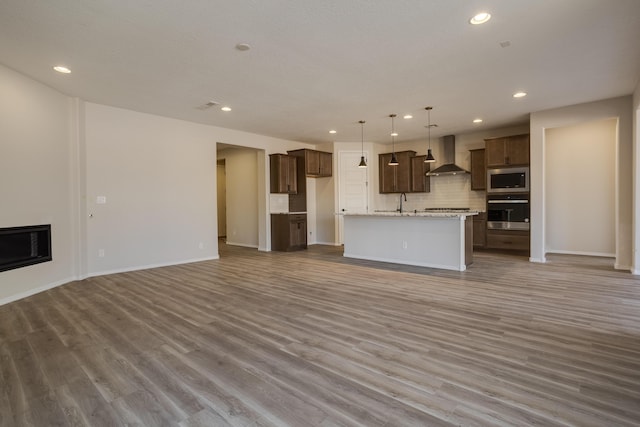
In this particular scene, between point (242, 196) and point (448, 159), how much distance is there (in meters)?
5.47

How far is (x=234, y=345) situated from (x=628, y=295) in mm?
4580

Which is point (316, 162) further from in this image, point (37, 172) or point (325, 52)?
point (37, 172)

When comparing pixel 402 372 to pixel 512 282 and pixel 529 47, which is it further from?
pixel 529 47

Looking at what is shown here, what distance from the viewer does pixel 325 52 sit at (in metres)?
3.50

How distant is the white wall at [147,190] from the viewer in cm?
528

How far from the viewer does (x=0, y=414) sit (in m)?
1.79

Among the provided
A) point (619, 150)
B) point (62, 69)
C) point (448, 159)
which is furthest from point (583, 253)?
point (62, 69)

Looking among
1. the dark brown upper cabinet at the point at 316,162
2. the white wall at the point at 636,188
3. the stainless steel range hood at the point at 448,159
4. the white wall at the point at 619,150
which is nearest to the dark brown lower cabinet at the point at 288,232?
the dark brown upper cabinet at the point at 316,162

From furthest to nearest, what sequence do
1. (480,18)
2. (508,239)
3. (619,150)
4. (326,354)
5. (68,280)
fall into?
(508,239) → (619,150) → (68,280) → (480,18) → (326,354)

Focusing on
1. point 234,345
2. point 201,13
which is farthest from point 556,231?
point 201,13

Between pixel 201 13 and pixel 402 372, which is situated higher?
pixel 201 13

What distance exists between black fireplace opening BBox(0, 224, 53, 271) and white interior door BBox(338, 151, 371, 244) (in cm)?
610

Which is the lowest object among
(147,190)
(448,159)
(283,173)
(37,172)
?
(147,190)

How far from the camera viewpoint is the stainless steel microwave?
658 centimetres
